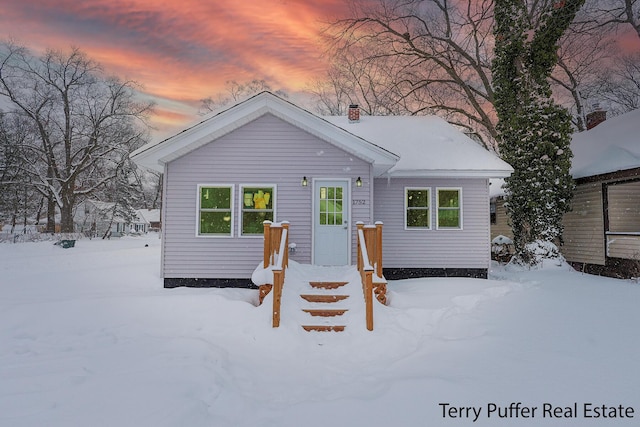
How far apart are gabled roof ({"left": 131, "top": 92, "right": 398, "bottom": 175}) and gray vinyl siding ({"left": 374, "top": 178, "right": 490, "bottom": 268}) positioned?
200 cm

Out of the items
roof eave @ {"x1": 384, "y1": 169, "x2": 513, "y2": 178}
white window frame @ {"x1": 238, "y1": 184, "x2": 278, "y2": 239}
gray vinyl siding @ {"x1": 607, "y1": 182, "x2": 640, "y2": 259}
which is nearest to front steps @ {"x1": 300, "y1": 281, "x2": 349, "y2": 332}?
white window frame @ {"x1": 238, "y1": 184, "x2": 278, "y2": 239}

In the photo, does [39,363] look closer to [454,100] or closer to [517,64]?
[517,64]

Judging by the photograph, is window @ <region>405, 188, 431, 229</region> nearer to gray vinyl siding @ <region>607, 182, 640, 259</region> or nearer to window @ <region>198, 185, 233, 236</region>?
window @ <region>198, 185, 233, 236</region>

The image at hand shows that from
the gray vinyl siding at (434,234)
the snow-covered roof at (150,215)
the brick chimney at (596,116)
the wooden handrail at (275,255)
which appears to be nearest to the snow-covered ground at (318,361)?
the wooden handrail at (275,255)

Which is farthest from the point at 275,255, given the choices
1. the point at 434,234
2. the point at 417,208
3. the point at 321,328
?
the point at 434,234

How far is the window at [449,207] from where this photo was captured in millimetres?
10797

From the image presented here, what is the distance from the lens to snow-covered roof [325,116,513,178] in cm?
1038

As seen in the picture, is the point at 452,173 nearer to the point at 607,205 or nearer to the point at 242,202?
the point at 607,205

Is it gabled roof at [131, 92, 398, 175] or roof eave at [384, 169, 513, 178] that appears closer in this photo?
gabled roof at [131, 92, 398, 175]

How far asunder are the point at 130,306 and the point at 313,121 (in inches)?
223

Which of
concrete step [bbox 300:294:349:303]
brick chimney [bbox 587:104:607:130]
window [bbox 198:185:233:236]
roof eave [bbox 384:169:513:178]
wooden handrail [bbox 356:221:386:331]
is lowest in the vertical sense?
concrete step [bbox 300:294:349:303]

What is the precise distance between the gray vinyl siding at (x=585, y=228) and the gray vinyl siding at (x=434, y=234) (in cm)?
402

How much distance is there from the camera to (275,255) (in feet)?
25.0

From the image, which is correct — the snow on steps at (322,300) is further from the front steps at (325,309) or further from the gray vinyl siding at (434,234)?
the gray vinyl siding at (434,234)
